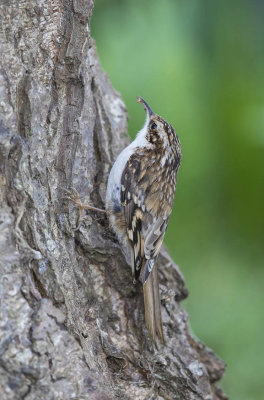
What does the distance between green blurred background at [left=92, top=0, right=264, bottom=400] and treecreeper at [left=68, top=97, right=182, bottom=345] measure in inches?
30.2

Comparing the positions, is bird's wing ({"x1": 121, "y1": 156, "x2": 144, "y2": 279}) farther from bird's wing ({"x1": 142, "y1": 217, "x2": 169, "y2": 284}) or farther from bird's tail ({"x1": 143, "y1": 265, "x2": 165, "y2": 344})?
bird's tail ({"x1": 143, "y1": 265, "x2": 165, "y2": 344})

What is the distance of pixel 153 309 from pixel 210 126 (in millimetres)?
1587

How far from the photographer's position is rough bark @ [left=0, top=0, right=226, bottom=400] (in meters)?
1.78

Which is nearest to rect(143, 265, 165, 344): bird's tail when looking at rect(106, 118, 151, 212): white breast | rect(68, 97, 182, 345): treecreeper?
rect(68, 97, 182, 345): treecreeper

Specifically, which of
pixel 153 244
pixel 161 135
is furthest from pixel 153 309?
pixel 161 135

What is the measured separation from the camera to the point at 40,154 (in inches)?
81.4

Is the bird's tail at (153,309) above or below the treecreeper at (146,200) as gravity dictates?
below

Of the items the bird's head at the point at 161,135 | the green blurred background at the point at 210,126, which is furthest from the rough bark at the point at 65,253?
the green blurred background at the point at 210,126

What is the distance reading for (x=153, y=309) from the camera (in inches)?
95.3

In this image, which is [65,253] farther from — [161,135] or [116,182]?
[161,135]

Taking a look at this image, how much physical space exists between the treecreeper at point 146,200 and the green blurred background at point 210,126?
2.52 feet

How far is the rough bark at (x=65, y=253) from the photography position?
178 cm

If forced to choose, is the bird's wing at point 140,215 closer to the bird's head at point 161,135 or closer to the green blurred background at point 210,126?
the bird's head at point 161,135

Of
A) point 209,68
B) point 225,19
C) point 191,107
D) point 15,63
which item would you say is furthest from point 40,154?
point 225,19
